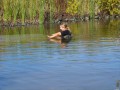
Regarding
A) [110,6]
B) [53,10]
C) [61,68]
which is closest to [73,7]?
[53,10]

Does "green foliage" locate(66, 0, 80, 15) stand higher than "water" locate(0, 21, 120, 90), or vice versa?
"green foliage" locate(66, 0, 80, 15)

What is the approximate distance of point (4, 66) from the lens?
16.5m

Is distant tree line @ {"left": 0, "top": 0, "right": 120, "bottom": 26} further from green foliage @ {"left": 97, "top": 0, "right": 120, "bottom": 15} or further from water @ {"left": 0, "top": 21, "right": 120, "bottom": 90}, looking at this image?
water @ {"left": 0, "top": 21, "right": 120, "bottom": 90}

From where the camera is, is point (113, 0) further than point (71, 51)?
Yes

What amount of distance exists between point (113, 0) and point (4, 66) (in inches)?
2227

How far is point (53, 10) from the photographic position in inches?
2261

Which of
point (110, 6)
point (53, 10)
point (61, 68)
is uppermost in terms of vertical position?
point (110, 6)

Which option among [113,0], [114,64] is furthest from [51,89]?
[113,0]

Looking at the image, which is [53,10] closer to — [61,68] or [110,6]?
[110,6]

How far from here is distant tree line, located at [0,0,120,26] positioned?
4953 cm

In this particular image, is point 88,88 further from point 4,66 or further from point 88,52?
point 88,52

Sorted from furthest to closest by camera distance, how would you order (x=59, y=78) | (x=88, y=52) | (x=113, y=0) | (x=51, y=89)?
1. (x=113, y=0)
2. (x=88, y=52)
3. (x=59, y=78)
4. (x=51, y=89)

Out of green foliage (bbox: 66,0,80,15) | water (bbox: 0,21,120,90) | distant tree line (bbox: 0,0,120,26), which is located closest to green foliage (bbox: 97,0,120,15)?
distant tree line (bbox: 0,0,120,26)

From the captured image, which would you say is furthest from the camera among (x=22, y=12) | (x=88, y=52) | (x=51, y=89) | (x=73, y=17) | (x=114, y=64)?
(x=73, y=17)
